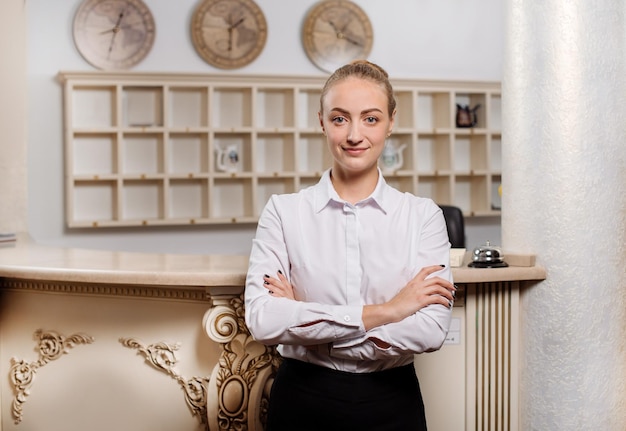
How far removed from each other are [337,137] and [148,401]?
1.14m

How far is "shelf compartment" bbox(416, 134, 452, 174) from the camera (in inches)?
214

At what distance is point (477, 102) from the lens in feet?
18.2

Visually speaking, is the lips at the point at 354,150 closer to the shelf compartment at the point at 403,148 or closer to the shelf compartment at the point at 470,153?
the shelf compartment at the point at 403,148

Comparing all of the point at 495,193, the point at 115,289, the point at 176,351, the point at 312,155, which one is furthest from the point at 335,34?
the point at 176,351

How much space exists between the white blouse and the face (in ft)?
0.32

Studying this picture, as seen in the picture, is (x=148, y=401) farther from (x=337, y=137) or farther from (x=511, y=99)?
(x=511, y=99)

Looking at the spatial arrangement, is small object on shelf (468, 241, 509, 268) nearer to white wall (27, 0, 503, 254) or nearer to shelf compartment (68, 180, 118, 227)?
white wall (27, 0, 503, 254)

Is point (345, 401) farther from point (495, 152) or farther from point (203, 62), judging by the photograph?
point (495, 152)

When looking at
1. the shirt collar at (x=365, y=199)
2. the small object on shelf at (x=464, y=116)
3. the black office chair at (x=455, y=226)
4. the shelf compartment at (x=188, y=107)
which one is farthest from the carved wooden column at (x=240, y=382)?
the small object on shelf at (x=464, y=116)

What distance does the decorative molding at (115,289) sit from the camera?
7.47ft

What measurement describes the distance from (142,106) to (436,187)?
81.5 inches

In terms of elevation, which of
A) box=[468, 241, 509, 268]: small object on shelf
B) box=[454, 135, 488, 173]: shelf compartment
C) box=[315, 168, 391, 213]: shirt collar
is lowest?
box=[468, 241, 509, 268]: small object on shelf

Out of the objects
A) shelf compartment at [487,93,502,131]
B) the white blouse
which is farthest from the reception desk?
shelf compartment at [487,93,502,131]

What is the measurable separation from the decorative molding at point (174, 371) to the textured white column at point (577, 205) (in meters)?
0.97
